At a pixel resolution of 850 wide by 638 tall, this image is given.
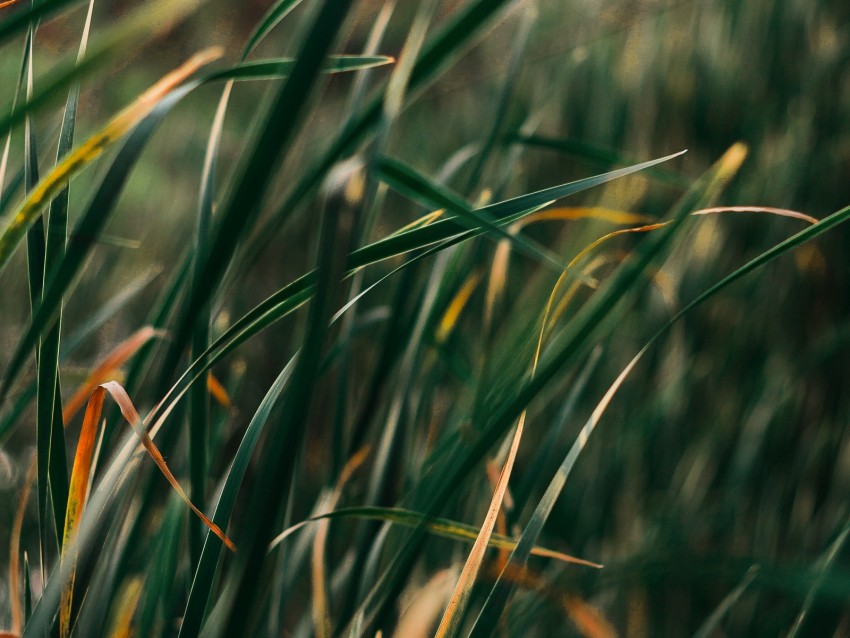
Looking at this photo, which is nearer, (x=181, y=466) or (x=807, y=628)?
(x=807, y=628)

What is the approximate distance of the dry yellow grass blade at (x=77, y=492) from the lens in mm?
210

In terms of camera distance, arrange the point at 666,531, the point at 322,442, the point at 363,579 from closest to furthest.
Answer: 1. the point at 363,579
2. the point at 666,531
3. the point at 322,442

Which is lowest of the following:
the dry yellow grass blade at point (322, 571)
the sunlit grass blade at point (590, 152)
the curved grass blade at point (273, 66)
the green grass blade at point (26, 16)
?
the dry yellow grass blade at point (322, 571)

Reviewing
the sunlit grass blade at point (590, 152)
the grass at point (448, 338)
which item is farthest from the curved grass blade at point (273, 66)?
the sunlit grass blade at point (590, 152)

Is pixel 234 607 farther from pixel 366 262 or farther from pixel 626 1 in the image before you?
pixel 626 1

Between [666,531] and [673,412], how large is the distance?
0.10 metres

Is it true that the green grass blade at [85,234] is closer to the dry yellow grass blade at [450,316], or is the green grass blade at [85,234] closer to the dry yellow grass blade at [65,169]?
the dry yellow grass blade at [65,169]

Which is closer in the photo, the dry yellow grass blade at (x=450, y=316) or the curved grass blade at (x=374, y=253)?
the curved grass blade at (x=374, y=253)

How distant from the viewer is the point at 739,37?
2.12ft

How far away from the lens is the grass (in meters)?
0.17

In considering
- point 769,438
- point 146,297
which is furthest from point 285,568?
point 146,297

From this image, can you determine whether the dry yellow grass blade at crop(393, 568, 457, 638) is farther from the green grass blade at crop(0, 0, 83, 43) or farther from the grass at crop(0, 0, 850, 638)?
the green grass blade at crop(0, 0, 83, 43)

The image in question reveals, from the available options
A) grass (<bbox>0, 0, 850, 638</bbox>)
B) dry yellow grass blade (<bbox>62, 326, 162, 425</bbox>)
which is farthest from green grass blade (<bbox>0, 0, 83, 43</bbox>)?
dry yellow grass blade (<bbox>62, 326, 162, 425</bbox>)

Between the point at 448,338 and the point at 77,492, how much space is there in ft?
0.86
